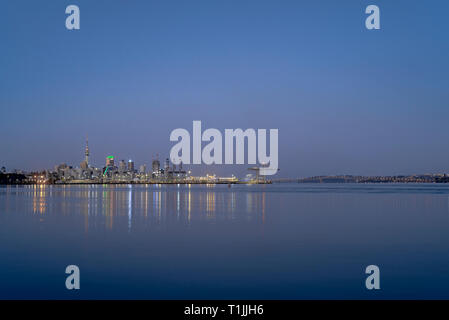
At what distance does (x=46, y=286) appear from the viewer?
12.3 meters

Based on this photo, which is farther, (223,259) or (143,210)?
(143,210)

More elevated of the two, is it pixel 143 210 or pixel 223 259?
pixel 223 259

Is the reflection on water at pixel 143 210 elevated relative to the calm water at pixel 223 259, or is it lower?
lower

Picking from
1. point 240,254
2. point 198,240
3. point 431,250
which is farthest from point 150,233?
point 431,250

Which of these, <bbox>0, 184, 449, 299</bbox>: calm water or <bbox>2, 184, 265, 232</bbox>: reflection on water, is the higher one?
<bbox>0, 184, 449, 299</bbox>: calm water

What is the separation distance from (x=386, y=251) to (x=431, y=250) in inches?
81.9

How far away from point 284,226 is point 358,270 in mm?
12290

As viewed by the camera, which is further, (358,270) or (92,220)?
(92,220)

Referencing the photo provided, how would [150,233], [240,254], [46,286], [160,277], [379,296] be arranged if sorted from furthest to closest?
[150,233]
[240,254]
[160,277]
[46,286]
[379,296]

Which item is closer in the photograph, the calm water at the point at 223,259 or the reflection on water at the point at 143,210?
the calm water at the point at 223,259

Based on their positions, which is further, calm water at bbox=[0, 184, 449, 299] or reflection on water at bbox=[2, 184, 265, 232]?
reflection on water at bbox=[2, 184, 265, 232]

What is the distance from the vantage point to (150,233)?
23.1 m
